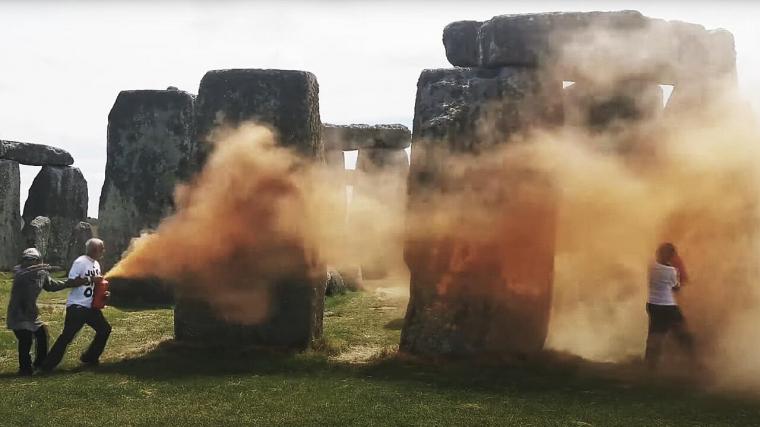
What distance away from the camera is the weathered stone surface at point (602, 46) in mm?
9992

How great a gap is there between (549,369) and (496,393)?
1.30 metres

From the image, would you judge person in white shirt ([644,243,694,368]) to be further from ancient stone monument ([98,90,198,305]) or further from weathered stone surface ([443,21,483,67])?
ancient stone monument ([98,90,198,305])

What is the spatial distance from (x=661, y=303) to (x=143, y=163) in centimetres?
1160

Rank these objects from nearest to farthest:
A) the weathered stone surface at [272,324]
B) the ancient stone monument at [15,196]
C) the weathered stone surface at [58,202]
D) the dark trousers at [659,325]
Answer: the dark trousers at [659,325] < the weathered stone surface at [272,324] < the ancient stone monument at [15,196] < the weathered stone surface at [58,202]

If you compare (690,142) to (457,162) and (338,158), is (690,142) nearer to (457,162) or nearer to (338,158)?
(457,162)

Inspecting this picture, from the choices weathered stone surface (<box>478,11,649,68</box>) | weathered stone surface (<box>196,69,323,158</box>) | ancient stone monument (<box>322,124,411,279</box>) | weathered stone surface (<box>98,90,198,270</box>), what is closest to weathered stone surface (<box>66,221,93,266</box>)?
weathered stone surface (<box>98,90,198,270</box>)

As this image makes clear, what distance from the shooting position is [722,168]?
34.2ft

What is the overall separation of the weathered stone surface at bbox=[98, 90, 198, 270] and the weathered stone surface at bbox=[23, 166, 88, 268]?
25.8 ft

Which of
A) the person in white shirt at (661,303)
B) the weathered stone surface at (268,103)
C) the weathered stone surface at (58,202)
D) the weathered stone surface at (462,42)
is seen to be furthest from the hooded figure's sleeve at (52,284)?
the weathered stone surface at (58,202)

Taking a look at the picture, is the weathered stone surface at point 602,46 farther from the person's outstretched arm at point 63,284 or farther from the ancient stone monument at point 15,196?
the ancient stone monument at point 15,196

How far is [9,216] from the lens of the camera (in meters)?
23.0

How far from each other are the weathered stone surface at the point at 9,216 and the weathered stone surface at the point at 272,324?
14315mm

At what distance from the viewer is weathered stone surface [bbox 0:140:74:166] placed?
23.6m

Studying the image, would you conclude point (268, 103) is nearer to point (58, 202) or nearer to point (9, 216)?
point (9, 216)
